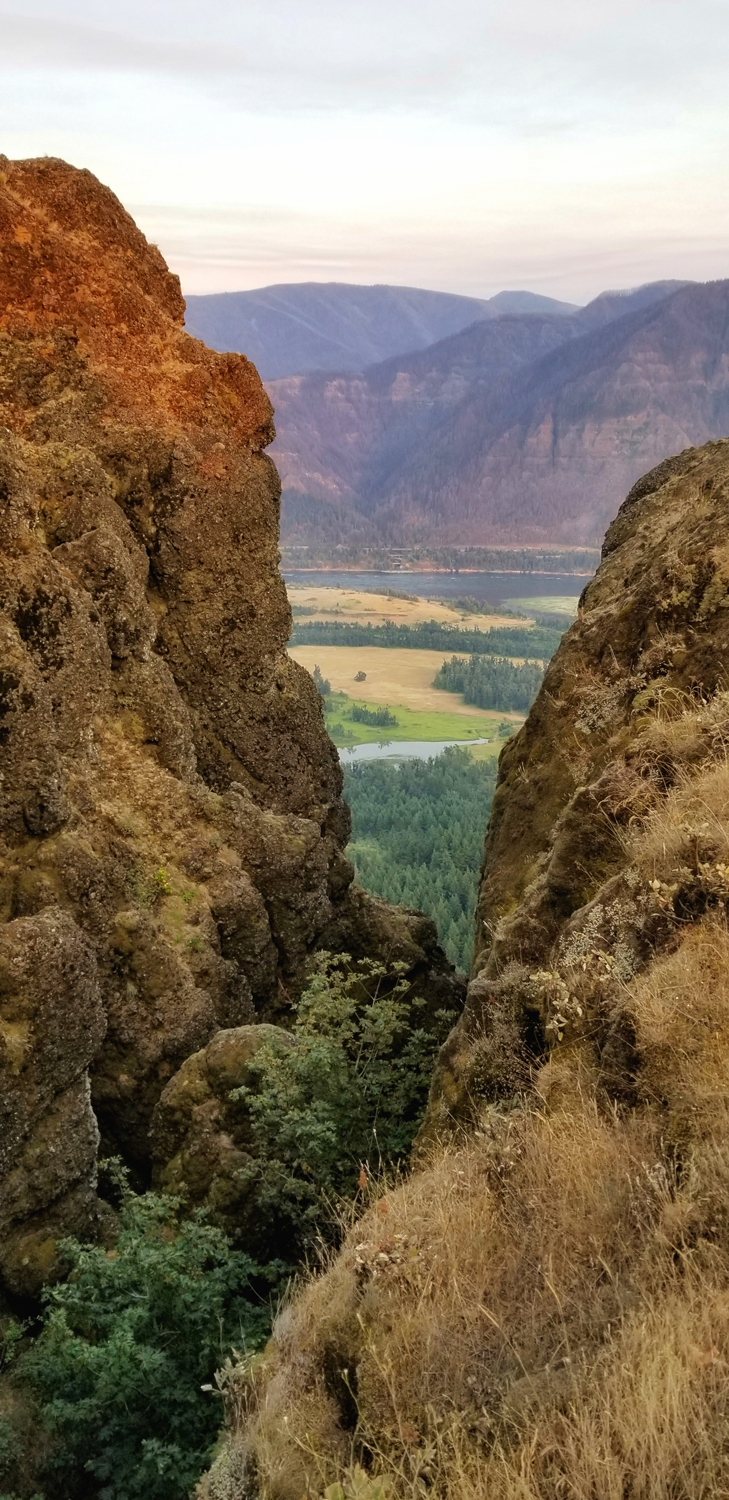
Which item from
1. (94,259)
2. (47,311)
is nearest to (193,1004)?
(47,311)

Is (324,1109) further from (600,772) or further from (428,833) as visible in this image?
(428,833)

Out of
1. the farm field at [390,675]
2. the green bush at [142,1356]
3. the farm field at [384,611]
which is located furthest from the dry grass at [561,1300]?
the farm field at [384,611]

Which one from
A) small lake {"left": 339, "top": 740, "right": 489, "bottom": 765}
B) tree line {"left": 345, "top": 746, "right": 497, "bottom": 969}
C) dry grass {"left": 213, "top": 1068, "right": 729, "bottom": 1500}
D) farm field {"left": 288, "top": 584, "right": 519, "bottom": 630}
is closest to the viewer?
dry grass {"left": 213, "top": 1068, "right": 729, "bottom": 1500}

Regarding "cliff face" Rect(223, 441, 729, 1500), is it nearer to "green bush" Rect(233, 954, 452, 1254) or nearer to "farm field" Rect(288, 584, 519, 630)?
"green bush" Rect(233, 954, 452, 1254)

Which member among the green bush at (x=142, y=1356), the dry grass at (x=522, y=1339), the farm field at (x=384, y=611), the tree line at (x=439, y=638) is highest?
the dry grass at (x=522, y=1339)

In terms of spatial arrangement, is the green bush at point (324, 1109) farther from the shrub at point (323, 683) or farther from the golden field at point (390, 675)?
the shrub at point (323, 683)

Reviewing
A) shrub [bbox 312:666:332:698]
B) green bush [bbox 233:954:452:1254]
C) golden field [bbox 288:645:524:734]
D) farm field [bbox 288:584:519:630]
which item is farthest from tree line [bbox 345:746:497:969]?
farm field [bbox 288:584:519:630]
